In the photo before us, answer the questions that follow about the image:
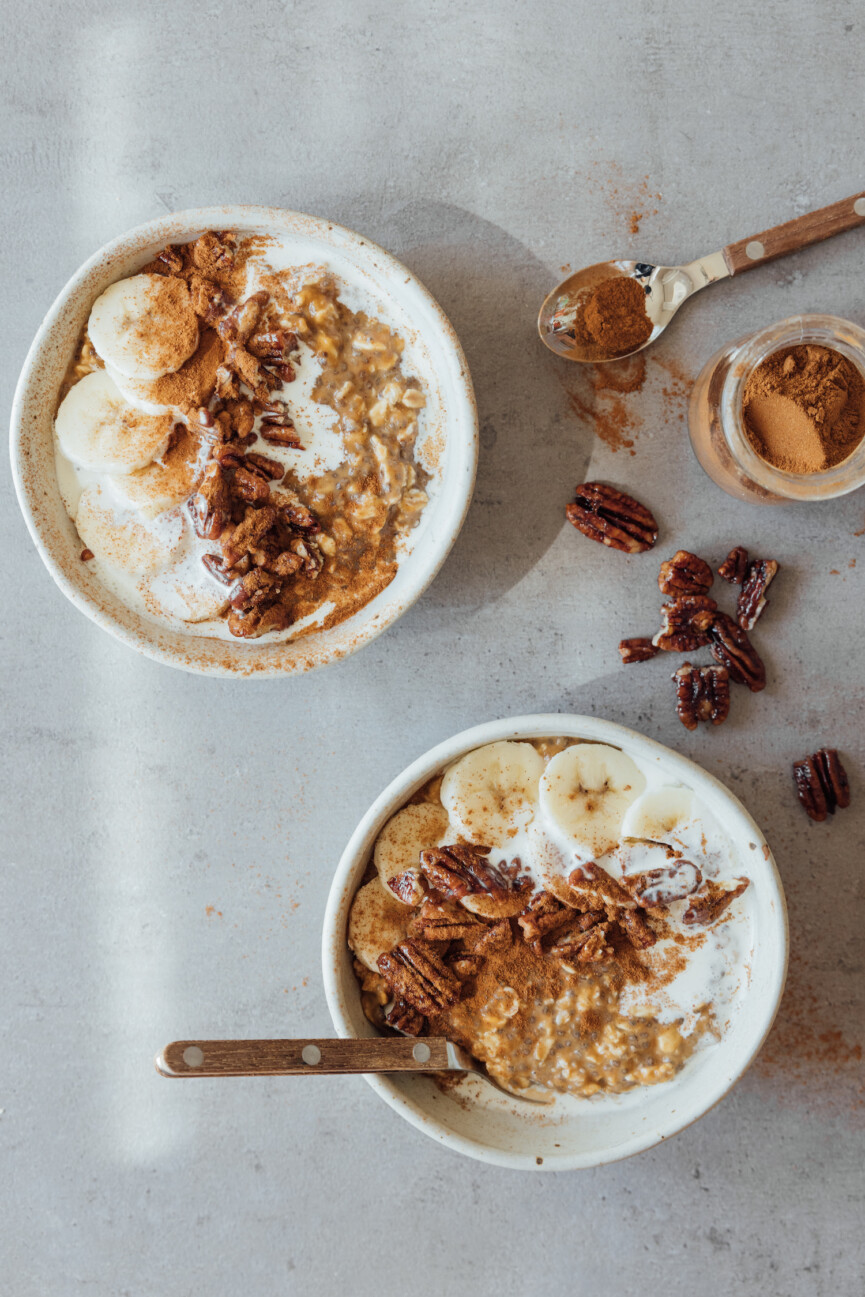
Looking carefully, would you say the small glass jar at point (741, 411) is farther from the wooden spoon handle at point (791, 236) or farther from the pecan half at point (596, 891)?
the pecan half at point (596, 891)

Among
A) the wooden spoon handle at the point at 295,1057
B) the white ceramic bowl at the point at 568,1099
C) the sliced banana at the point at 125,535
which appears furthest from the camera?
the sliced banana at the point at 125,535

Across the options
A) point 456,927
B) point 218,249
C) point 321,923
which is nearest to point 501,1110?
point 456,927

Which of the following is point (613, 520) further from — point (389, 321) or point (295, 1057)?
point (295, 1057)

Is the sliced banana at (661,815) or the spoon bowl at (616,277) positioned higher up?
the spoon bowl at (616,277)

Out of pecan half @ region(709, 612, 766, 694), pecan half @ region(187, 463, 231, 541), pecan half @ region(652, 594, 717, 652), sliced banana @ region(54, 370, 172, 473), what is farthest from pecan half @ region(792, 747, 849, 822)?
sliced banana @ region(54, 370, 172, 473)

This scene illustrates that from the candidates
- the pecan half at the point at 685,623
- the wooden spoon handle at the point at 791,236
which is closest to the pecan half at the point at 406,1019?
the pecan half at the point at 685,623

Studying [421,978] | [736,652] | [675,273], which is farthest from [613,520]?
[421,978]
